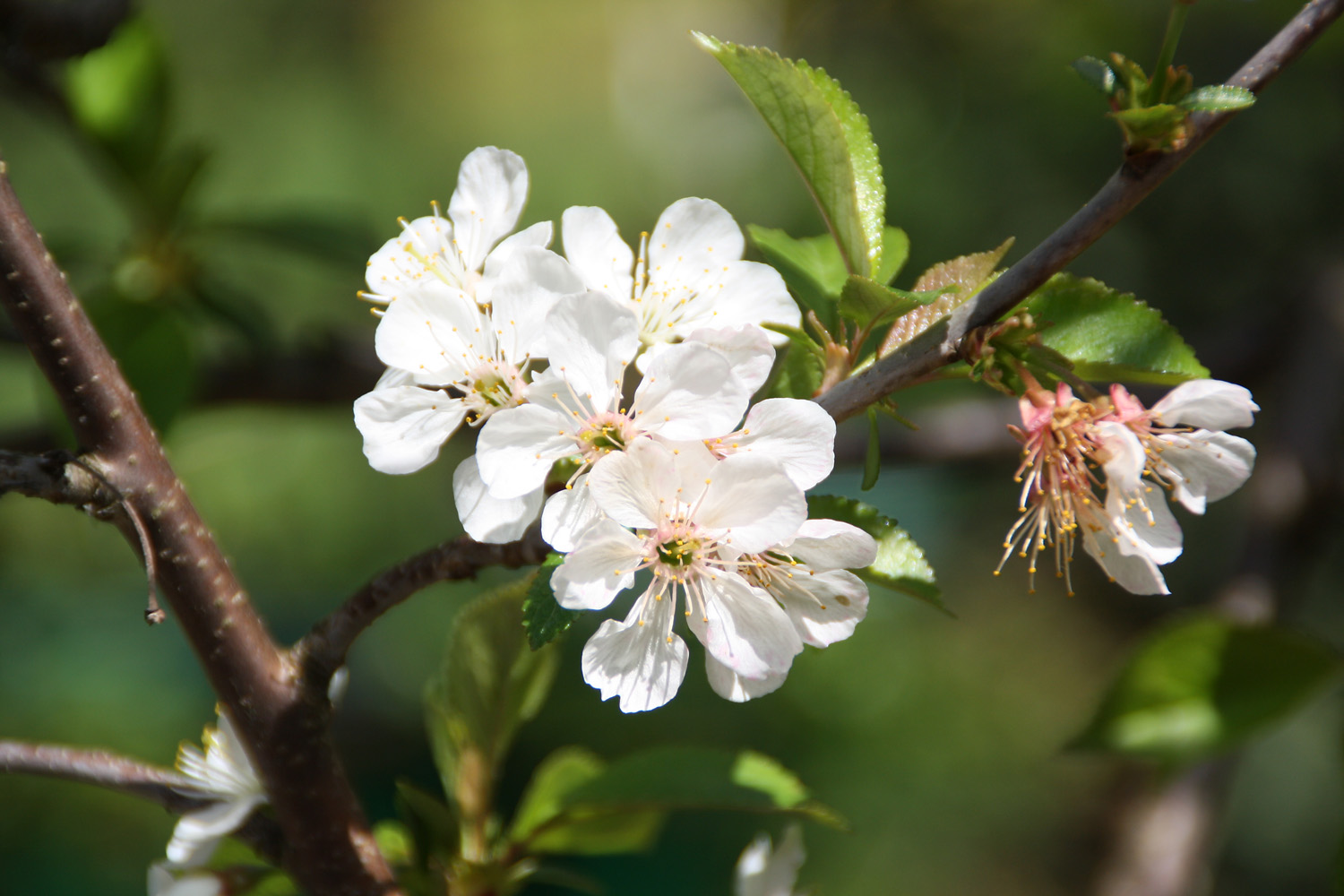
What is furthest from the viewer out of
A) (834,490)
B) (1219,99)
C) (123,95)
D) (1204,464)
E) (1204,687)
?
(834,490)

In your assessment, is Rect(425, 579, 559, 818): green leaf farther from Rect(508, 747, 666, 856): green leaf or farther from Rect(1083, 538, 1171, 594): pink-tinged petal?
Rect(1083, 538, 1171, 594): pink-tinged petal

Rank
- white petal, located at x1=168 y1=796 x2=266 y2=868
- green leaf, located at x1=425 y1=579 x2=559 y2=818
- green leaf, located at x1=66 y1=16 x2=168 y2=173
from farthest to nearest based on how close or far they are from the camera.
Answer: green leaf, located at x1=66 y1=16 x2=168 y2=173 → green leaf, located at x1=425 y1=579 x2=559 y2=818 → white petal, located at x1=168 y1=796 x2=266 y2=868

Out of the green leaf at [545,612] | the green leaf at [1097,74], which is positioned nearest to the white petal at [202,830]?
the green leaf at [545,612]

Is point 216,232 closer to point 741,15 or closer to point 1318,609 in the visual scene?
point 1318,609

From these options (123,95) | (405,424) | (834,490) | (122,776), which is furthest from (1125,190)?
(834,490)

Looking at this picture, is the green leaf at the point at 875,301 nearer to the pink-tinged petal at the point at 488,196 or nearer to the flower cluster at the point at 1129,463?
the flower cluster at the point at 1129,463

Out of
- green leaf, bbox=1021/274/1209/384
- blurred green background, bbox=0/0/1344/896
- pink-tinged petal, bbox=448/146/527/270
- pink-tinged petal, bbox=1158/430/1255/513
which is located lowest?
blurred green background, bbox=0/0/1344/896

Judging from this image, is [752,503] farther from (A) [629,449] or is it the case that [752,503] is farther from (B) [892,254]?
(B) [892,254]

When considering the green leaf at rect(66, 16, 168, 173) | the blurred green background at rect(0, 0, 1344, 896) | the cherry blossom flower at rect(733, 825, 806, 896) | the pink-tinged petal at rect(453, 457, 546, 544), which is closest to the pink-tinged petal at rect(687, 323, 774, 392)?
the pink-tinged petal at rect(453, 457, 546, 544)
